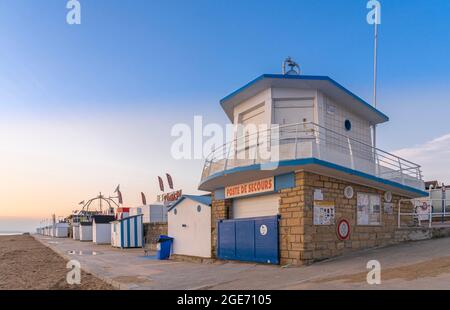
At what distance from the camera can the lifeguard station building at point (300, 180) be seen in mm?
12852

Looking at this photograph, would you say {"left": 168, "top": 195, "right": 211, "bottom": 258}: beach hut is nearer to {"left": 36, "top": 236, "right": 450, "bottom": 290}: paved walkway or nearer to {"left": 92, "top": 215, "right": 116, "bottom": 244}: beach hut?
{"left": 36, "top": 236, "right": 450, "bottom": 290}: paved walkway

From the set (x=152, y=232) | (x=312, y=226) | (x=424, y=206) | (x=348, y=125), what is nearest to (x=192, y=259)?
(x=312, y=226)

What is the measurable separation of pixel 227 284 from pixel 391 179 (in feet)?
30.0

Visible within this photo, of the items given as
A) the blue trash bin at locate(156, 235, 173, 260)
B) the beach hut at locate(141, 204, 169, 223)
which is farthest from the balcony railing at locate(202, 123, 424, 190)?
the beach hut at locate(141, 204, 169, 223)

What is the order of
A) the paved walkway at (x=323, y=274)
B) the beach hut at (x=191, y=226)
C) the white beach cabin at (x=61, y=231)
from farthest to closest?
1. the white beach cabin at (x=61, y=231)
2. the beach hut at (x=191, y=226)
3. the paved walkway at (x=323, y=274)

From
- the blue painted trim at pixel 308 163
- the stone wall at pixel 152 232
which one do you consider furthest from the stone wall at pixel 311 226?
the stone wall at pixel 152 232

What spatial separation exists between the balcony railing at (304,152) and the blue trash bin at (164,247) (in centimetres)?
439

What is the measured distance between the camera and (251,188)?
15297 mm

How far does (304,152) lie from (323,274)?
12.8 ft

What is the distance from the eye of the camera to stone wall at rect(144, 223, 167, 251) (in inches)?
1082

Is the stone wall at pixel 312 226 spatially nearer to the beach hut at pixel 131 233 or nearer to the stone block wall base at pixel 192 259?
the stone block wall base at pixel 192 259

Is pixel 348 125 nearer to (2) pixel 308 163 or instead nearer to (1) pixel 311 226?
(2) pixel 308 163
